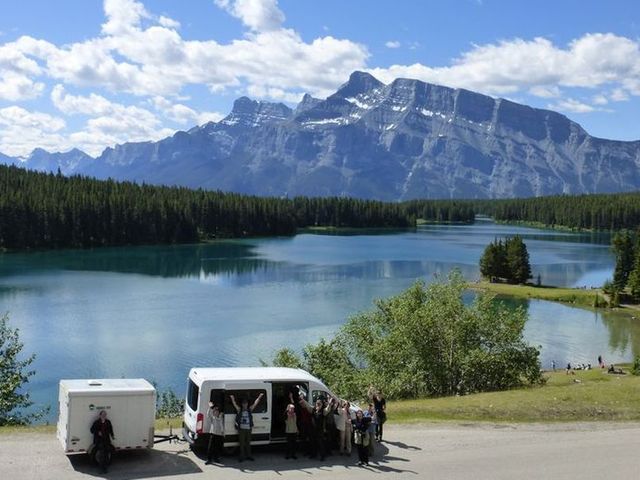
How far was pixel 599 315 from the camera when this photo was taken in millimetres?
102188

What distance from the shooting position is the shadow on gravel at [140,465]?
21.8 metres

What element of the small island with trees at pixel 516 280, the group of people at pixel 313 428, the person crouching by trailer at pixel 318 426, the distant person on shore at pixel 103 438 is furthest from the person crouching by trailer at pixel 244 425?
the small island with trees at pixel 516 280

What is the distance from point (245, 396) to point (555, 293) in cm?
10341

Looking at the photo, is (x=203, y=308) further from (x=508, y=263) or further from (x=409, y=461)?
(x=409, y=461)

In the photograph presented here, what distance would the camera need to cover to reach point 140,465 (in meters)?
22.7

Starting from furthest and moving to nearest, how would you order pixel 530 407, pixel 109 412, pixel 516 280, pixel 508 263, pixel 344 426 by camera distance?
pixel 508 263 < pixel 516 280 < pixel 530 407 < pixel 344 426 < pixel 109 412

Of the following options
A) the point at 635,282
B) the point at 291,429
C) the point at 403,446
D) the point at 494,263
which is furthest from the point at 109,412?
the point at 494,263

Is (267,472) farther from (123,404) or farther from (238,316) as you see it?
(238,316)

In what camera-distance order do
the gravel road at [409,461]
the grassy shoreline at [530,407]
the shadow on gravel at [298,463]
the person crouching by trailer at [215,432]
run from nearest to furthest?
1. the gravel road at [409,461]
2. the shadow on gravel at [298,463]
3. the person crouching by trailer at [215,432]
4. the grassy shoreline at [530,407]

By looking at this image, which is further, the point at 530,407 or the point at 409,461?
the point at 530,407

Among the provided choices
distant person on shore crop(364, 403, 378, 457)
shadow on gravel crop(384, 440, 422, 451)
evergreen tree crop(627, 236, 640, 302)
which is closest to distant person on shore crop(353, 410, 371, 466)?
distant person on shore crop(364, 403, 378, 457)

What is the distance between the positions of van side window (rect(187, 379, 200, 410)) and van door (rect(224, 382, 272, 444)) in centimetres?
109

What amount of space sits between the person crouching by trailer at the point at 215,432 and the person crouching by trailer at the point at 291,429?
2276 millimetres

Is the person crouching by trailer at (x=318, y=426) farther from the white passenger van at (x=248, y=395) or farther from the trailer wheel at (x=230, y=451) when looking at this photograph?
the trailer wheel at (x=230, y=451)
